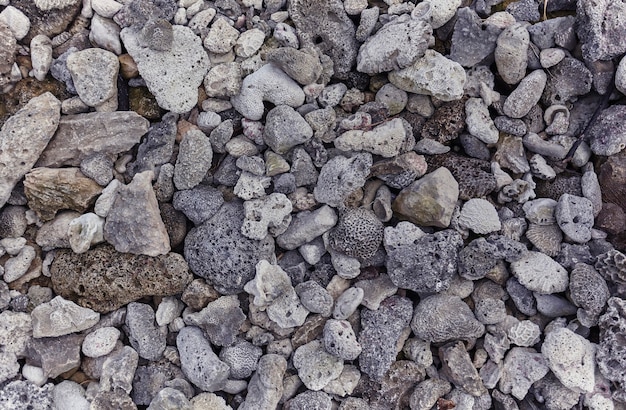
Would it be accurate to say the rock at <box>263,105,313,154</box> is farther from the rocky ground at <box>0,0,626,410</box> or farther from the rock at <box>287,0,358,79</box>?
the rock at <box>287,0,358,79</box>

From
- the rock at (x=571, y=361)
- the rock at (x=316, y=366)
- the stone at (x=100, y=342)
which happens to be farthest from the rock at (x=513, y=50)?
the stone at (x=100, y=342)

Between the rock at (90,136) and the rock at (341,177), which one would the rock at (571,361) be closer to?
the rock at (341,177)

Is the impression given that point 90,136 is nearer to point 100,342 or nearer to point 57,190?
point 57,190

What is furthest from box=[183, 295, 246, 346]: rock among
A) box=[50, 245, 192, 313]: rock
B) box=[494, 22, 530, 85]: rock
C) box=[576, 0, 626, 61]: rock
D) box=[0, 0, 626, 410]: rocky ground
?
box=[576, 0, 626, 61]: rock

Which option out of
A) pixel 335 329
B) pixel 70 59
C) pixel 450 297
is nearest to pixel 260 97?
pixel 70 59

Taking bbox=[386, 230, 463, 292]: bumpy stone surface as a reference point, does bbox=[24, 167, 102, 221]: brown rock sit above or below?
above

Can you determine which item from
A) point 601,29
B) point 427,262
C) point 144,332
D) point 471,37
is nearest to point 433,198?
point 427,262

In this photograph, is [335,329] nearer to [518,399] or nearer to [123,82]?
[518,399]
